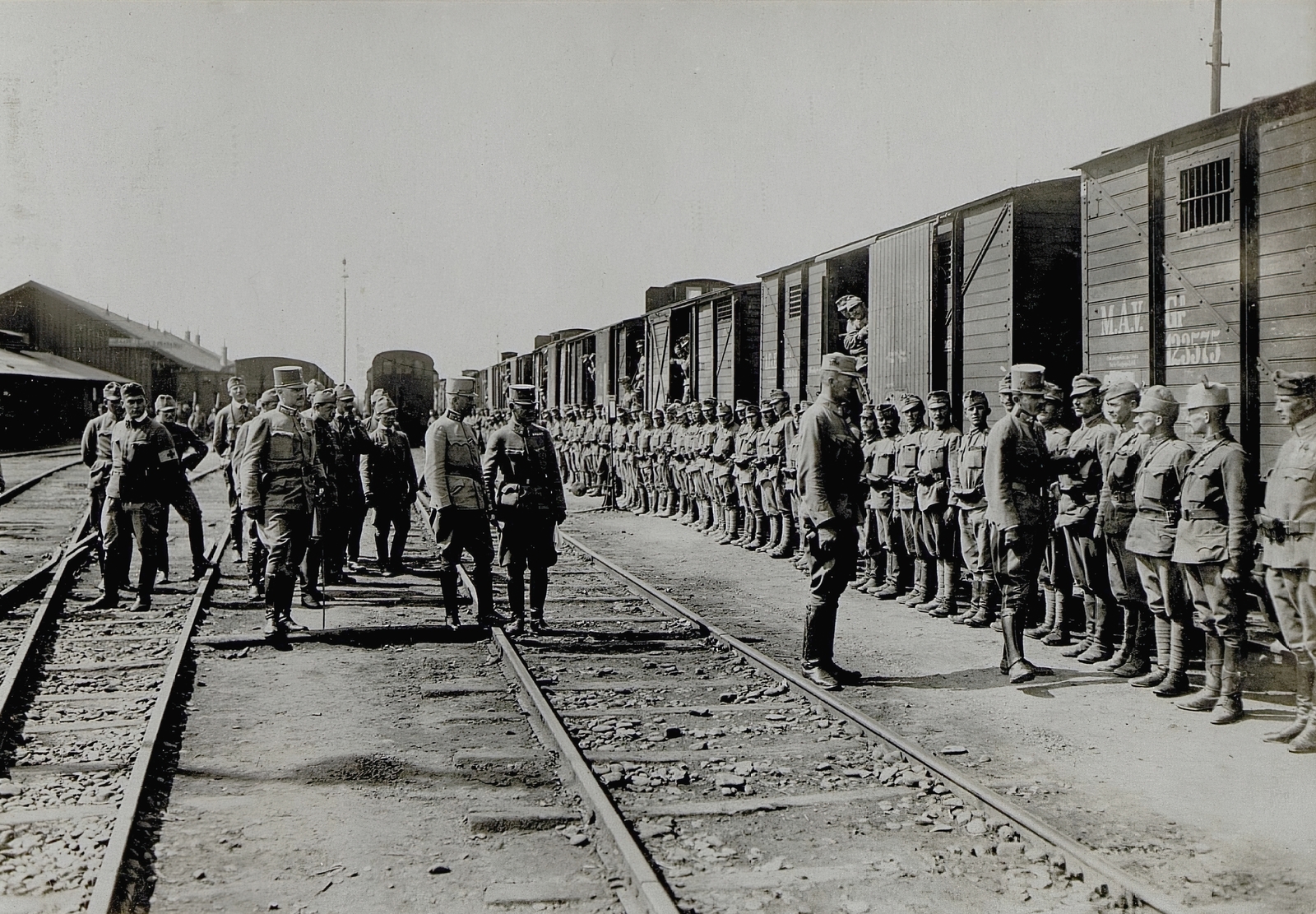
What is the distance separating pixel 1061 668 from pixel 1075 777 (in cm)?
221

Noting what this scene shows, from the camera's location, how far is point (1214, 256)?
688 centimetres

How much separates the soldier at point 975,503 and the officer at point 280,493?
5.16m

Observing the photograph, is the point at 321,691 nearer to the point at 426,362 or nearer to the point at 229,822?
the point at 229,822

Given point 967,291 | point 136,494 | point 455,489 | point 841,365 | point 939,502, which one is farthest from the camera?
point 967,291

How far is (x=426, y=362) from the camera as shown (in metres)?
33.1

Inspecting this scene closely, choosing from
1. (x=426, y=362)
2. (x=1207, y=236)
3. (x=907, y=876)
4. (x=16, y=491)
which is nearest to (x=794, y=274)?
(x=1207, y=236)

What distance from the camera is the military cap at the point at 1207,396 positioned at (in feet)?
17.9

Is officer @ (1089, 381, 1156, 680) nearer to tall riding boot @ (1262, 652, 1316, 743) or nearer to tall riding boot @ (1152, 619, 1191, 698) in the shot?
tall riding boot @ (1152, 619, 1191, 698)

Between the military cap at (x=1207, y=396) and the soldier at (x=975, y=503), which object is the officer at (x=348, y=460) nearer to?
the soldier at (x=975, y=503)

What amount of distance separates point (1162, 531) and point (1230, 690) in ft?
3.07

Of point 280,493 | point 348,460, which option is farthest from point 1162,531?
point 348,460

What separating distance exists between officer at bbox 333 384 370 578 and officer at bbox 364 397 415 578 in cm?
14

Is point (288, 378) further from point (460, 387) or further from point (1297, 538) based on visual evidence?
point (1297, 538)

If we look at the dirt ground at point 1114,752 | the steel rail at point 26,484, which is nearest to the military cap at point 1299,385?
the dirt ground at point 1114,752
